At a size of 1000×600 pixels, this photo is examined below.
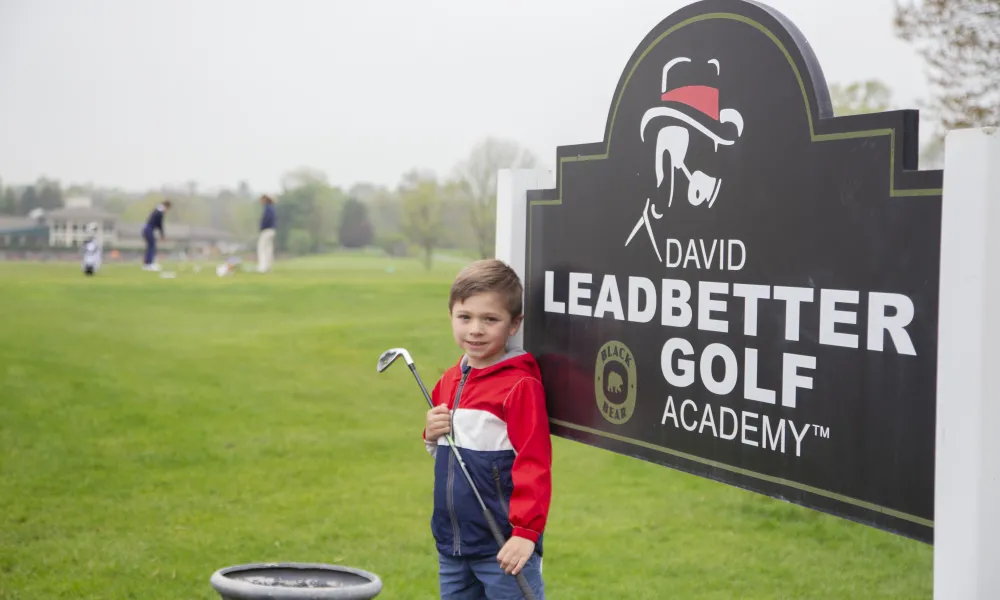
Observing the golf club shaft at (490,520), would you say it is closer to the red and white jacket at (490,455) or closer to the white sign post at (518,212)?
the red and white jacket at (490,455)

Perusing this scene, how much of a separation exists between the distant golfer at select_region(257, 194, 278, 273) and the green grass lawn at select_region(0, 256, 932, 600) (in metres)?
0.67

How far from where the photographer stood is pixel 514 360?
241cm

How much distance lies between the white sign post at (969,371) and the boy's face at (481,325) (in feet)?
3.34

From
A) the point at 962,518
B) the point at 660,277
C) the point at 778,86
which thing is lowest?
the point at 962,518

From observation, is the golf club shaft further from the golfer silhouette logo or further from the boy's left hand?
the golfer silhouette logo

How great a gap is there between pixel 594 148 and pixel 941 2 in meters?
5.11

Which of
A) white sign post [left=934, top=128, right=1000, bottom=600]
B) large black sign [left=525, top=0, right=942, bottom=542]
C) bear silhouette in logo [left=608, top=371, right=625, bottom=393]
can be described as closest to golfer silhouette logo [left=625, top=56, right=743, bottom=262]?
large black sign [left=525, top=0, right=942, bottom=542]

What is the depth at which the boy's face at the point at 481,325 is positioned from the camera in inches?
93.6

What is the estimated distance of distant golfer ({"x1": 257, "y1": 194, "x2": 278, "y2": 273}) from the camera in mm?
9789

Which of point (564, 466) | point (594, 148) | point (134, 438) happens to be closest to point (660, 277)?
point (594, 148)

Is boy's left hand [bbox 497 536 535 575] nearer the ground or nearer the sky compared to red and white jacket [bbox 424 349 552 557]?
nearer the ground

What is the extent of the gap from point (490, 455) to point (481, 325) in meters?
0.28

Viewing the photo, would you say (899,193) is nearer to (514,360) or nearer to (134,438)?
(514,360)

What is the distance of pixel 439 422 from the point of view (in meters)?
2.37
